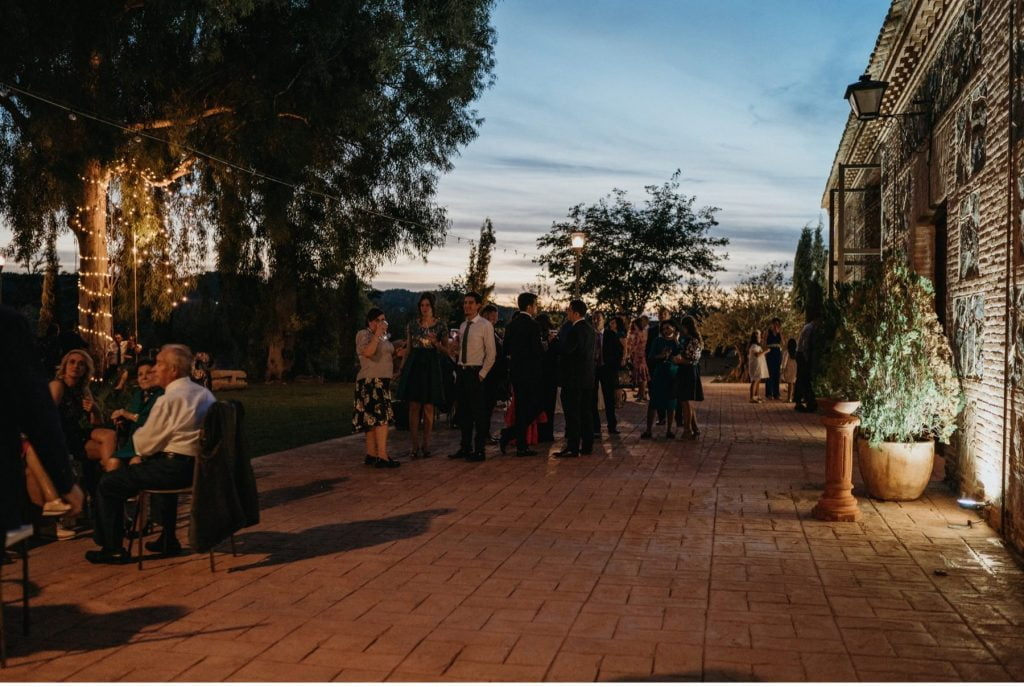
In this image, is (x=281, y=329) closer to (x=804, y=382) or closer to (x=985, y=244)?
(x=804, y=382)

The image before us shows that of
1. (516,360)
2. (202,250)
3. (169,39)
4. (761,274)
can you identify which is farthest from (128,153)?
(761,274)

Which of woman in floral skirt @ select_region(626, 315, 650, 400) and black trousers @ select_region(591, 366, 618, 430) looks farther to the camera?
woman in floral skirt @ select_region(626, 315, 650, 400)

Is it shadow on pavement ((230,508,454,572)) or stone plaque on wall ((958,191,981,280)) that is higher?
stone plaque on wall ((958,191,981,280))

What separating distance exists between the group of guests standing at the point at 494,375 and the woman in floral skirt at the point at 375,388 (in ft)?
0.04

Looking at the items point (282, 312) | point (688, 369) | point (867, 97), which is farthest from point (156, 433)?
point (282, 312)

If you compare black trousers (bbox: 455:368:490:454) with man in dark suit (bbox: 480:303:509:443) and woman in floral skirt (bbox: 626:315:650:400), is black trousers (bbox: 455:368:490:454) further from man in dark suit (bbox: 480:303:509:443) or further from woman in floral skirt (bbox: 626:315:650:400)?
woman in floral skirt (bbox: 626:315:650:400)

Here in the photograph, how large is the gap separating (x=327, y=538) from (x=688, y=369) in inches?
288

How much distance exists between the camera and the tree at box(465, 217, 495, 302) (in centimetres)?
3312

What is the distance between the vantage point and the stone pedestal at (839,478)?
24.8ft

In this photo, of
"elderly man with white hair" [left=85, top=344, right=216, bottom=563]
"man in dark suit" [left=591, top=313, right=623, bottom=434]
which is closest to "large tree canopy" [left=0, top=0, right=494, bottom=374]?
"man in dark suit" [left=591, top=313, right=623, bottom=434]

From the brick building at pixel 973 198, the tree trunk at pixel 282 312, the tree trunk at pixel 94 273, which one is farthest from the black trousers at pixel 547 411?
the tree trunk at pixel 282 312

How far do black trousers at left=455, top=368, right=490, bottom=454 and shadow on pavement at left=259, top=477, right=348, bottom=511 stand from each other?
196 cm

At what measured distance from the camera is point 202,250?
25031 millimetres

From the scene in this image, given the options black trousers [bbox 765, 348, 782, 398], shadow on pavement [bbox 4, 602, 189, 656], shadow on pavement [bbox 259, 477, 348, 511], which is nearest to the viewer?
shadow on pavement [bbox 4, 602, 189, 656]
